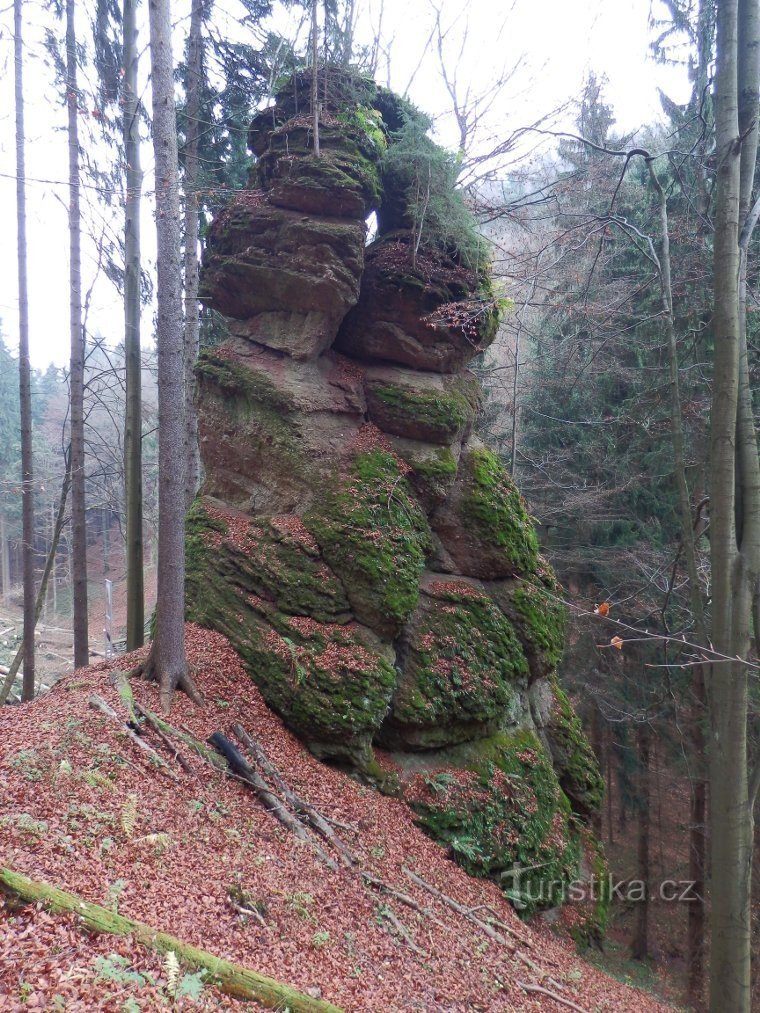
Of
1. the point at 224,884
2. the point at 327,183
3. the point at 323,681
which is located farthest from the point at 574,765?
the point at 327,183

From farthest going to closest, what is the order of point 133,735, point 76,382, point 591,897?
point 76,382 → point 591,897 → point 133,735

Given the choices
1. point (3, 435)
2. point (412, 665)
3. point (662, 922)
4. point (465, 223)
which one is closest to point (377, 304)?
point (465, 223)

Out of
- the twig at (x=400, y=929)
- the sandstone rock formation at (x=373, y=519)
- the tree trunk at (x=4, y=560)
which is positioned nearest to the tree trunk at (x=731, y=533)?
the twig at (x=400, y=929)

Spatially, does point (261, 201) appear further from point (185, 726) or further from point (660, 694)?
point (660, 694)

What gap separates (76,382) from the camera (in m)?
11.0

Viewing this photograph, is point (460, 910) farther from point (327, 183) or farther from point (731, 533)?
point (327, 183)

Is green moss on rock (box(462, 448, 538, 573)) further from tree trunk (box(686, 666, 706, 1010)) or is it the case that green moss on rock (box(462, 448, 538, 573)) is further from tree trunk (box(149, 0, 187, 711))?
tree trunk (box(149, 0, 187, 711))

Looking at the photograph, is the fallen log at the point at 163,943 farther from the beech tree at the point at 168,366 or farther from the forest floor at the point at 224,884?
the beech tree at the point at 168,366

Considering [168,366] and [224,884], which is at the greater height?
[168,366]

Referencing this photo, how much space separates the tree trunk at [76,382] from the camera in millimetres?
10398

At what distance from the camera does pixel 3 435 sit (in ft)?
110

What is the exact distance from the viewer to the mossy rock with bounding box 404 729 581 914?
7457 millimetres

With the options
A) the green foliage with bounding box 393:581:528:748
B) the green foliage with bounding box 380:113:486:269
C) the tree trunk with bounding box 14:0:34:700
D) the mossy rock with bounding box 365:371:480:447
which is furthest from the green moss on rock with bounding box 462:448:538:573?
the tree trunk with bounding box 14:0:34:700

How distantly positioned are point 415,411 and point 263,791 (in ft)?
19.9
